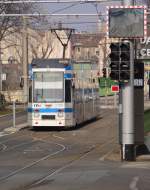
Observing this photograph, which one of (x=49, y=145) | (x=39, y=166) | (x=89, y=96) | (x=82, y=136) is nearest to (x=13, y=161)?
(x=39, y=166)

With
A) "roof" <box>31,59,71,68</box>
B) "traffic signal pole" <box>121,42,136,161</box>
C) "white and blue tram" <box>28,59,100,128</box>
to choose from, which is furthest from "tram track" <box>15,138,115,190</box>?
"roof" <box>31,59,71,68</box>

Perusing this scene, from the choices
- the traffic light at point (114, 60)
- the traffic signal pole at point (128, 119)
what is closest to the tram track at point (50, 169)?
the traffic signal pole at point (128, 119)

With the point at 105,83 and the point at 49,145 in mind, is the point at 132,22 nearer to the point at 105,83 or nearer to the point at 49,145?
the point at 49,145

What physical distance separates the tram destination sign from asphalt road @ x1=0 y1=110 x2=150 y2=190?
3952 mm

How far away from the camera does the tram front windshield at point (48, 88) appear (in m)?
34.4

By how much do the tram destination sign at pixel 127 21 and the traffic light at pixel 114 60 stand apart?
548mm

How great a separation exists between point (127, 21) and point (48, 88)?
13618 mm

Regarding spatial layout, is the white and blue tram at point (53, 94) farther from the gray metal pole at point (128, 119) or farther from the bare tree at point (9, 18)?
the bare tree at point (9, 18)

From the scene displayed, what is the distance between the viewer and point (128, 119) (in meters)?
21.7

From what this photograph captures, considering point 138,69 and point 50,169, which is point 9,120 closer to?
point 138,69

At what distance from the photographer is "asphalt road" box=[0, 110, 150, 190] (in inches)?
634

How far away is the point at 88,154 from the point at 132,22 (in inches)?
214

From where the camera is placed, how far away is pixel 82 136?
3238cm

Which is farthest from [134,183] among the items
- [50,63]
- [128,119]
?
[50,63]
